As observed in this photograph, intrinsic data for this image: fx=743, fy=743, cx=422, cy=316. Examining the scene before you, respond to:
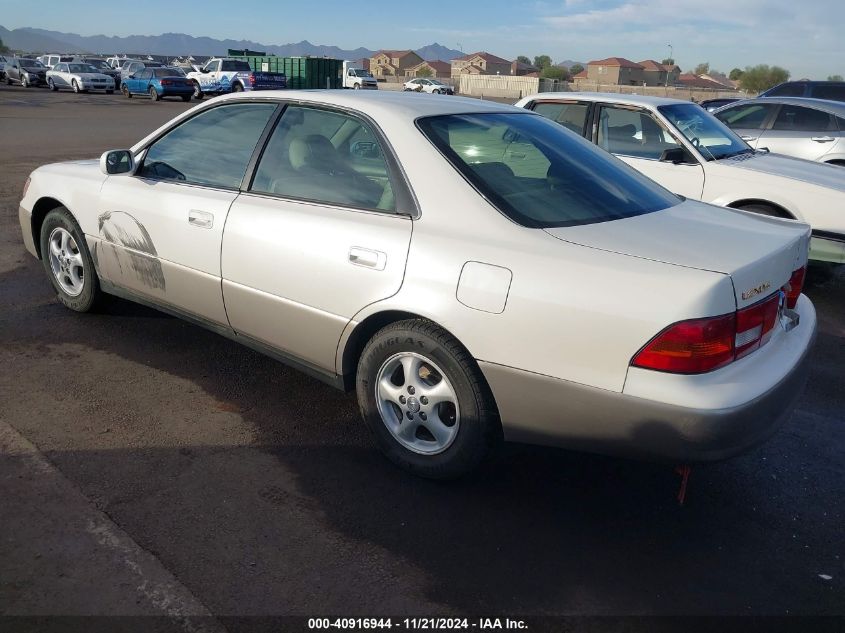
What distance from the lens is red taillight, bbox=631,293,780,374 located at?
2578 mm

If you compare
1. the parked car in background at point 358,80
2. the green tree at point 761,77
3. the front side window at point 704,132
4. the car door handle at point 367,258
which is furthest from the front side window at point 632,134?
the green tree at point 761,77

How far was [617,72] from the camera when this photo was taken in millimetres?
115688

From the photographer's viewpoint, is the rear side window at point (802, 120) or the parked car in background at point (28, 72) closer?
the rear side window at point (802, 120)

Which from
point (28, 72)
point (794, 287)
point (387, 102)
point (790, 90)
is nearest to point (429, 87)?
point (28, 72)

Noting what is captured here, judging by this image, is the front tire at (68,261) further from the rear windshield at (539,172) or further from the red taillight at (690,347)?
the red taillight at (690,347)

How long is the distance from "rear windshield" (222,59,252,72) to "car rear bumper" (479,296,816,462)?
114 ft

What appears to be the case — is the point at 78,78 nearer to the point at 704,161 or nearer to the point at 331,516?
the point at 704,161

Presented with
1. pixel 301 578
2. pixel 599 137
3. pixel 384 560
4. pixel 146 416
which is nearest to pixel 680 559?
pixel 384 560

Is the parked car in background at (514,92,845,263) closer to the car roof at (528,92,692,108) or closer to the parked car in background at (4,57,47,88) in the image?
the car roof at (528,92,692,108)

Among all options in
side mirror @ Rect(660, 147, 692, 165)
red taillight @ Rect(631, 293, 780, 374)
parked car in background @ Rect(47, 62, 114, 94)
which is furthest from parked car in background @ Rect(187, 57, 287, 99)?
red taillight @ Rect(631, 293, 780, 374)

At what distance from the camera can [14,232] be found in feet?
25.2

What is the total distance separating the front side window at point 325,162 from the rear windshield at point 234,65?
33255 millimetres

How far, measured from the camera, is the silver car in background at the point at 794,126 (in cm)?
995

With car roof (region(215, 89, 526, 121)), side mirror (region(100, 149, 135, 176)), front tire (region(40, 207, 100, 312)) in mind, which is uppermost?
car roof (region(215, 89, 526, 121))
